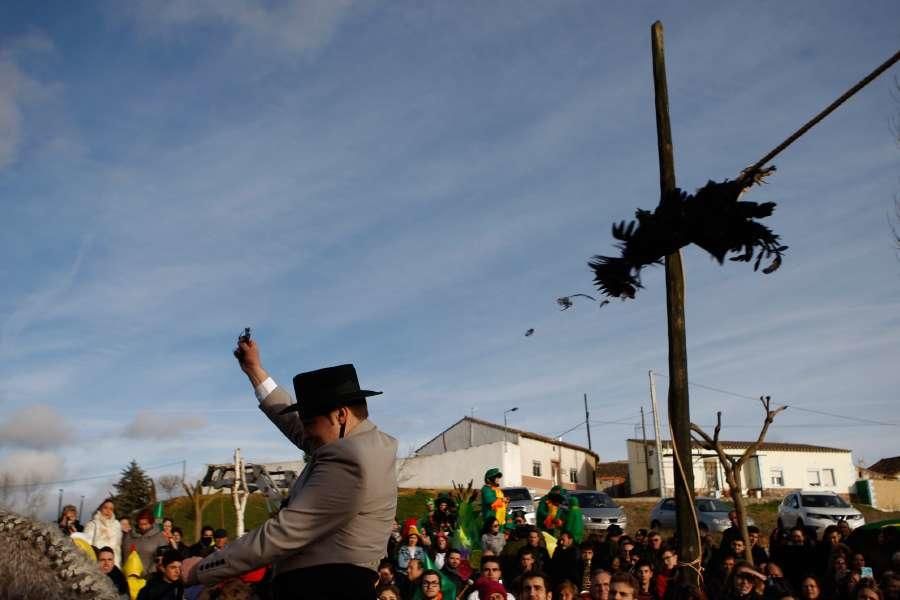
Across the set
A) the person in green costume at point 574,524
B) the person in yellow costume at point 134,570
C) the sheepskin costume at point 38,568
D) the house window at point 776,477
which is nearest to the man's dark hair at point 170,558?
the person in yellow costume at point 134,570

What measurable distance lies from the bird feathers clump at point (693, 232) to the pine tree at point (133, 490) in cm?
4435

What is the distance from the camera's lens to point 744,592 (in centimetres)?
973

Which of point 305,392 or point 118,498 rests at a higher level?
point 118,498

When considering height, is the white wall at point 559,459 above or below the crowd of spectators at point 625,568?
above

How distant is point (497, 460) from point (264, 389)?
4433 cm

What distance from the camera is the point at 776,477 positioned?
59812 mm

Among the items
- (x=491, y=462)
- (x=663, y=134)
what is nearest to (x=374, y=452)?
(x=663, y=134)

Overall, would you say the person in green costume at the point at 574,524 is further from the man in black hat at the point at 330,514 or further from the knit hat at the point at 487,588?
the man in black hat at the point at 330,514

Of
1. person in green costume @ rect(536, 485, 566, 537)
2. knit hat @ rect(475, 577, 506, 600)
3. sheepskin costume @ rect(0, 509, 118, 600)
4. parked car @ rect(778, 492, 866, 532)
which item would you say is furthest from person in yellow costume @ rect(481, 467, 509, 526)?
sheepskin costume @ rect(0, 509, 118, 600)

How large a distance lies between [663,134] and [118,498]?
4602cm

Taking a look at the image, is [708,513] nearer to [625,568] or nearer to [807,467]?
[625,568]

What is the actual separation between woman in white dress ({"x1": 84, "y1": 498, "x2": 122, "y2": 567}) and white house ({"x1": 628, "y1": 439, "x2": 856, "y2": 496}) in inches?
1907

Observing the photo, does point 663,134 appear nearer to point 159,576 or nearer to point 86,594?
point 159,576

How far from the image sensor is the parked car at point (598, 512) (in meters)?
23.6
